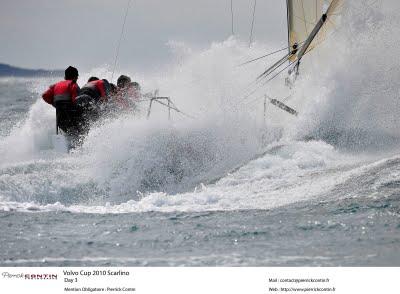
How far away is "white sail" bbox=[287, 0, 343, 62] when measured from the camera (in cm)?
1039

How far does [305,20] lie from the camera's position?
10766mm

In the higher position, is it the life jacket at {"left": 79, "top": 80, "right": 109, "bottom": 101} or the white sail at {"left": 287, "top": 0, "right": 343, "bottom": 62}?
the white sail at {"left": 287, "top": 0, "right": 343, "bottom": 62}

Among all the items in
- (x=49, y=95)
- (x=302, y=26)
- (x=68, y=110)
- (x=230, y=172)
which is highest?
(x=302, y=26)

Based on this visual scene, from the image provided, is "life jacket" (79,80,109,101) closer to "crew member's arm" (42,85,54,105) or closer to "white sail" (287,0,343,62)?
"crew member's arm" (42,85,54,105)

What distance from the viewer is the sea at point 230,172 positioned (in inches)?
202

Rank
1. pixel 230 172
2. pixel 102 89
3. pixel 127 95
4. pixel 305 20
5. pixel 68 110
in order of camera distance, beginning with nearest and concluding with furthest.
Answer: pixel 230 172, pixel 68 110, pixel 102 89, pixel 127 95, pixel 305 20

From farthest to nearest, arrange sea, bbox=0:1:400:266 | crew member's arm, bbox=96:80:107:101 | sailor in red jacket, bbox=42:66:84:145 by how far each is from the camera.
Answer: crew member's arm, bbox=96:80:107:101, sailor in red jacket, bbox=42:66:84:145, sea, bbox=0:1:400:266

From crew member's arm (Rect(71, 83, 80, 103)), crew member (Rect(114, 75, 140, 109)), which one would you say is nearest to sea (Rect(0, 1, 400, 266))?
crew member (Rect(114, 75, 140, 109))

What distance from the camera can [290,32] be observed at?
11.0 m

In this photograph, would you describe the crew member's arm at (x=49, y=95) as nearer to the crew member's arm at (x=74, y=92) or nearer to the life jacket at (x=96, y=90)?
the crew member's arm at (x=74, y=92)

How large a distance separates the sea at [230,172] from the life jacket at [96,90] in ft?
1.02

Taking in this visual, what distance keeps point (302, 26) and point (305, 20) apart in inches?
4.1

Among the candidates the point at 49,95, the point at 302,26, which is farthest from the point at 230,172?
the point at 302,26

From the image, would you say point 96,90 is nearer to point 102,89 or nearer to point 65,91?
point 102,89
